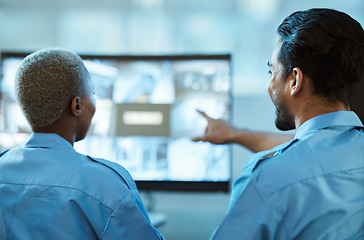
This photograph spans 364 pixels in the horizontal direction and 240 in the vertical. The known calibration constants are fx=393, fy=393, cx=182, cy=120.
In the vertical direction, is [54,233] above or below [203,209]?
above

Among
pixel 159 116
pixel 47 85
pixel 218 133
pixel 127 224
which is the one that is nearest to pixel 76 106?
pixel 47 85

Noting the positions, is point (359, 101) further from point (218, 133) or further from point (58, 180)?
point (58, 180)

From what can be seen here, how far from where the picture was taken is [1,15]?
251 centimetres

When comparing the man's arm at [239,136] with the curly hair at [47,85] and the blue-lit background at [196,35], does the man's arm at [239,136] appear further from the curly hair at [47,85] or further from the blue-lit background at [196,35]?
the blue-lit background at [196,35]

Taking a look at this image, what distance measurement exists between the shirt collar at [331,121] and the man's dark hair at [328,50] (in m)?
0.05

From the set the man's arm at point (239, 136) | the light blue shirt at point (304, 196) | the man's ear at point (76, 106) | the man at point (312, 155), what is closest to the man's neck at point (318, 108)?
the man at point (312, 155)

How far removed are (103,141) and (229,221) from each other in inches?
56.5

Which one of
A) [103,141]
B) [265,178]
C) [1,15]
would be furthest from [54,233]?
[1,15]

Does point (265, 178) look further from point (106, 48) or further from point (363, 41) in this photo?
point (106, 48)

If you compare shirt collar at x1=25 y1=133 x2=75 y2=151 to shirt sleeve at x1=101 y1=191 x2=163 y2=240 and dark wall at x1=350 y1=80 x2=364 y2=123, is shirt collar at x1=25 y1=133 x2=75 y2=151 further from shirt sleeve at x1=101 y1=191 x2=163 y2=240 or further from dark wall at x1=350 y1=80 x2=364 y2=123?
dark wall at x1=350 y1=80 x2=364 y2=123

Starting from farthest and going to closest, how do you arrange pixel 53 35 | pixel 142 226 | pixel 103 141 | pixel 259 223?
pixel 53 35 → pixel 103 141 → pixel 142 226 → pixel 259 223

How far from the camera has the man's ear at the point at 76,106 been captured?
3.74 ft

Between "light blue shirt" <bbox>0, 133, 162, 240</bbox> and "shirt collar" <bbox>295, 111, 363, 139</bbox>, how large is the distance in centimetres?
49

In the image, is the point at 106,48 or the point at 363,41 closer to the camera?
the point at 363,41
